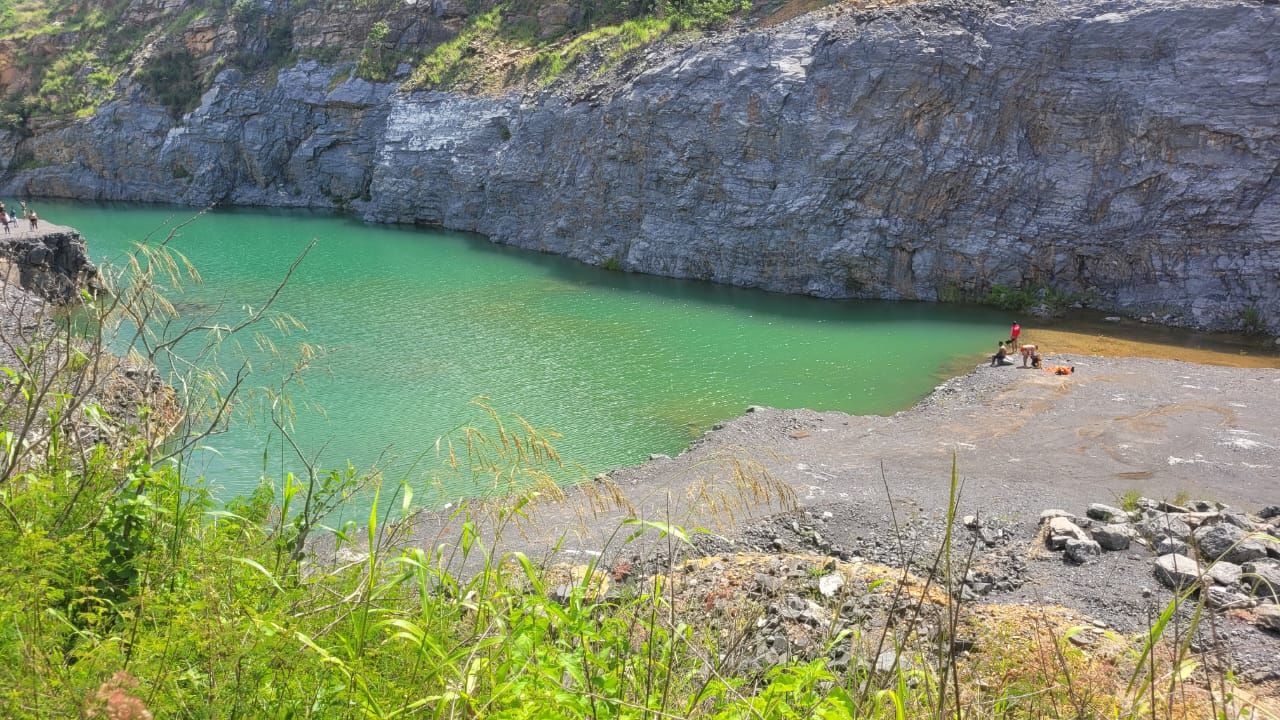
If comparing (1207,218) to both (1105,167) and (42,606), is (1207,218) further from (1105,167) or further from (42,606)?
(42,606)

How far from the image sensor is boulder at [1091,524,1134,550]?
10.4m

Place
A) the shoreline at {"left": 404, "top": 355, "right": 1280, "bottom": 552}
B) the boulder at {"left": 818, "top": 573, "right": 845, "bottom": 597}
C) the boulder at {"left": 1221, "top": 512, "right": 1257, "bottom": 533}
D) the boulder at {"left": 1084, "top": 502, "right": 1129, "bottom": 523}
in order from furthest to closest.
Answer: the shoreline at {"left": 404, "top": 355, "right": 1280, "bottom": 552} < the boulder at {"left": 1084, "top": 502, "right": 1129, "bottom": 523} < the boulder at {"left": 1221, "top": 512, "right": 1257, "bottom": 533} < the boulder at {"left": 818, "top": 573, "right": 845, "bottom": 597}

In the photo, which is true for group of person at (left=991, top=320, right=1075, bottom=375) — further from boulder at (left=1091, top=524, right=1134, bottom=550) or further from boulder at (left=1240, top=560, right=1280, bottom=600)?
boulder at (left=1240, top=560, right=1280, bottom=600)

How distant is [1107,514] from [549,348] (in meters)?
16.3

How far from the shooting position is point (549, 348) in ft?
81.2

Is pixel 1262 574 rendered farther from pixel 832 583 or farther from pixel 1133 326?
pixel 1133 326

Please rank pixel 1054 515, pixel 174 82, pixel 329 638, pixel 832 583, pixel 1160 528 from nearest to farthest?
pixel 329 638
pixel 832 583
pixel 1160 528
pixel 1054 515
pixel 174 82

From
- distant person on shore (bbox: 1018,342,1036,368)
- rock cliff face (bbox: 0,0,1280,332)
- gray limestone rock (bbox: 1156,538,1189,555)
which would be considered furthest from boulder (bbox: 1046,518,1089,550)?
rock cliff face (bbox: 0,0,1280,332)

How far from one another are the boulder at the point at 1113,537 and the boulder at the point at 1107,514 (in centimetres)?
96

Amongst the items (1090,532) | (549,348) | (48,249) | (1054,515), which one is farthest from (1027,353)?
(48,249)

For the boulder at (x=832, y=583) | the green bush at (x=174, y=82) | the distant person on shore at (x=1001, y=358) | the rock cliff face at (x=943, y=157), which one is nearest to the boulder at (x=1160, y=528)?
the boulder at (x=832, y=583)

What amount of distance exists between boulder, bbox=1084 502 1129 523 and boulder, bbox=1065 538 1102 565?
1487mm

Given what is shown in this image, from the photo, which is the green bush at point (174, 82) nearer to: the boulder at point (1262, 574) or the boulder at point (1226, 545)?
the boulder at point (1226, 545)

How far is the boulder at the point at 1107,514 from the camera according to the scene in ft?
38.0
